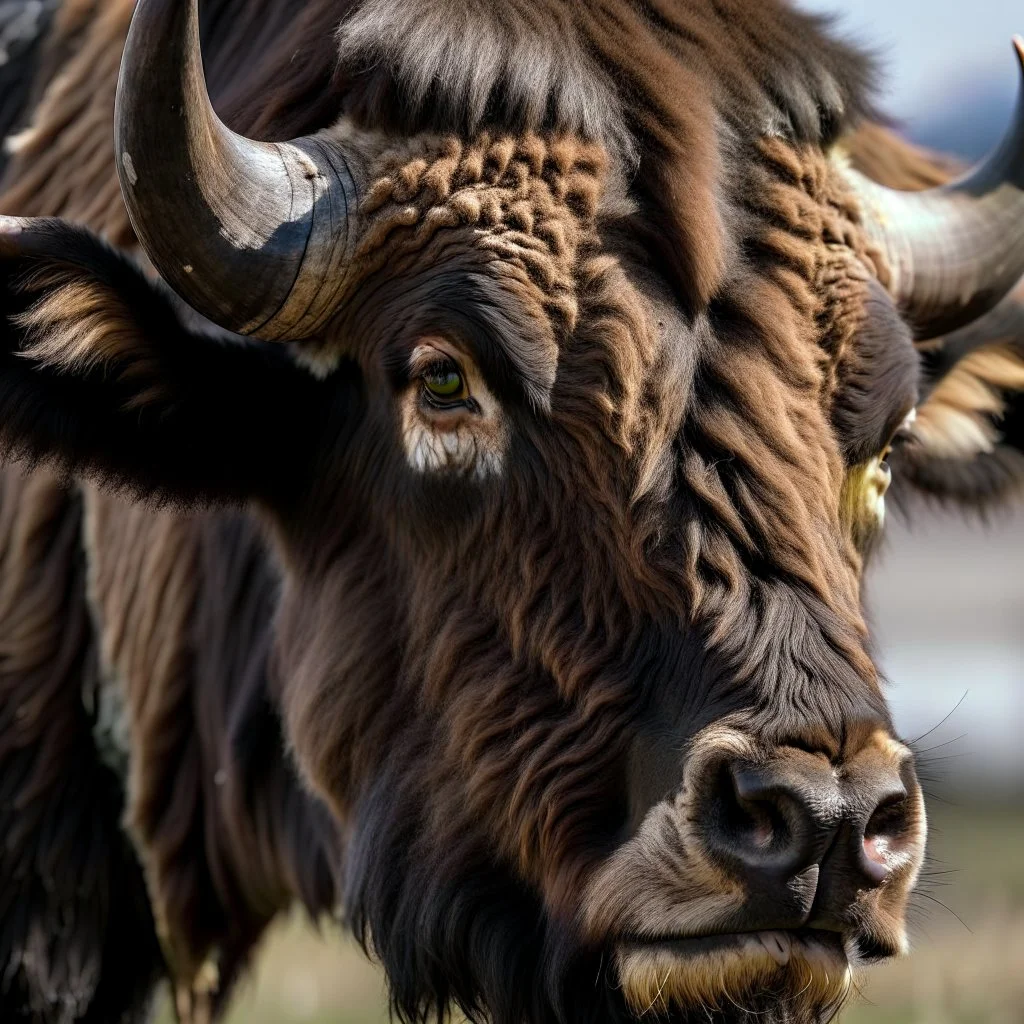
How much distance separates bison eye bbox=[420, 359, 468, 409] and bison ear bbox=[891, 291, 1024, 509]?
1801 millimetres

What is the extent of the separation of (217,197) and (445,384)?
66 centimetres

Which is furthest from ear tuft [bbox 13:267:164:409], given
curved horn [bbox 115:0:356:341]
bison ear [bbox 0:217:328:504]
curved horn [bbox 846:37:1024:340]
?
curved horn [bbox 846:37:1024:340]

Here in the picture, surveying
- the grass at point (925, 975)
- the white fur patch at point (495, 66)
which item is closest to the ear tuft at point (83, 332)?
the white fur patch at point (495, 66)

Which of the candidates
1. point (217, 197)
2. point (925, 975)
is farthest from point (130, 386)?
point (925, 975)

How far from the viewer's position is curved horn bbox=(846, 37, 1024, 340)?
443 centimetres

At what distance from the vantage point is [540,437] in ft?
11.8

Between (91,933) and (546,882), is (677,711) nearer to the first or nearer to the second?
(546,882)

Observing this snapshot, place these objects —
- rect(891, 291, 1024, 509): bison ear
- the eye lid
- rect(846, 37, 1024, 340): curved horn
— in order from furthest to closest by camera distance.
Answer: rect(891, 291, 1024, 509): bison ear
rect(846, 37, 1024, 340): curved horn
the eye lid

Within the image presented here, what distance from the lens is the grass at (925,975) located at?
7693 millimetres

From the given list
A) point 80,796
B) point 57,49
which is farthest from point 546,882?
point 57,49

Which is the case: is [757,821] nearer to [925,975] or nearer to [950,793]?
[925,975]

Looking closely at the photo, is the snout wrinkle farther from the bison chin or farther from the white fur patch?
the white fur patch

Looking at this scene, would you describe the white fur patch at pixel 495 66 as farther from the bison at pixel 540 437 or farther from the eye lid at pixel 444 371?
the eye lid at pixel 444 371

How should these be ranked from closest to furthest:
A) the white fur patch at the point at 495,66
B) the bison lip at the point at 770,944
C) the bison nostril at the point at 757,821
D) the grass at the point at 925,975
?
1. the bison nostril at the point at 757,821
2. the bison lip at the point at 770,944
3. the white fur patch at the point at 495,66
4. the grass at the point at 925,975
